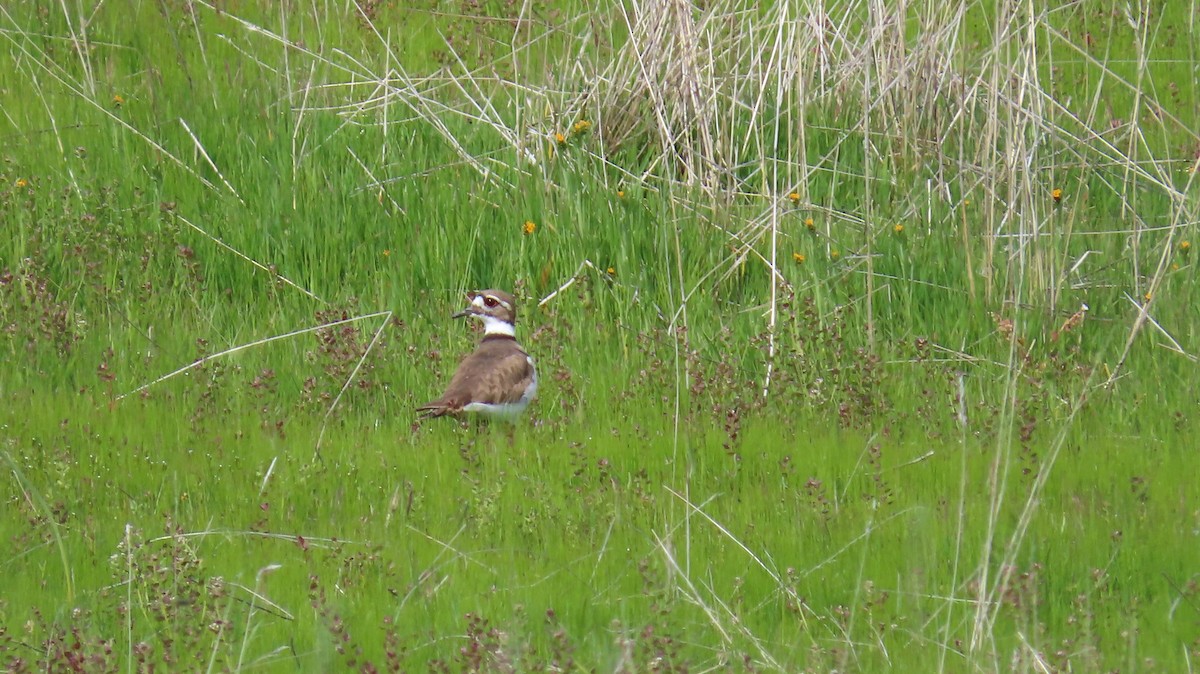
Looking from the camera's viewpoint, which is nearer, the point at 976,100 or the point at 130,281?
the point at 130,281

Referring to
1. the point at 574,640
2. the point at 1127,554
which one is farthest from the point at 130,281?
the point at 1127,554

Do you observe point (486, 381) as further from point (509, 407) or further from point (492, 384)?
point (509, 407)

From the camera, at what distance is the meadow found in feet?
15.5

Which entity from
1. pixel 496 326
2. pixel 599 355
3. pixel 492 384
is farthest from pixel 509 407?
pixel 599 355

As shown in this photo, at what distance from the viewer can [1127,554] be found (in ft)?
16.8

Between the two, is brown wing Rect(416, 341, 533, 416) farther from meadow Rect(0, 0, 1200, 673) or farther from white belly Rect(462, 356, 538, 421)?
meadow Rect(0, 0, 1200, 673)

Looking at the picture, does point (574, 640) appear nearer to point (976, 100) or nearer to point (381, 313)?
point (381, 313)

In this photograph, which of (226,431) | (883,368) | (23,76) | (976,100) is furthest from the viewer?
(23,76)

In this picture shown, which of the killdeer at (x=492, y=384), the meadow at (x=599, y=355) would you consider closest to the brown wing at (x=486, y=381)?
the killdeer at (x=492, y=384)

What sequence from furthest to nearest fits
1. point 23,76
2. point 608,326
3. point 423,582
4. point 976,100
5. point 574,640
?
point 23,76, point 976,100, point 608,326, point 423,582, point 574,640

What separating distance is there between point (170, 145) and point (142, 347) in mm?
1812

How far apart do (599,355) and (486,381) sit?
1012 millimetres

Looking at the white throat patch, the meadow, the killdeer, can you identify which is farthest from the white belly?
the white throat patch

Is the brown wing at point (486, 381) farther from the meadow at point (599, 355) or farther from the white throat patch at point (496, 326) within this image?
the white throat patch at point (496, 326)
